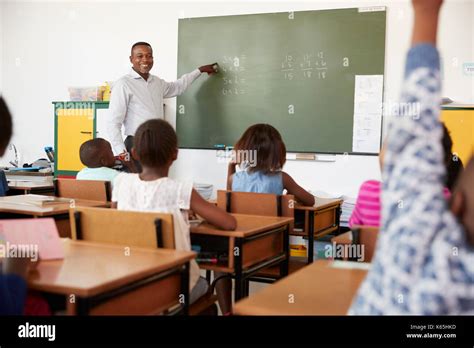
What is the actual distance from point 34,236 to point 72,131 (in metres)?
4.72

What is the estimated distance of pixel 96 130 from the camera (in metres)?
6.12

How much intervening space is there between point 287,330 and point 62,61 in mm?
6279

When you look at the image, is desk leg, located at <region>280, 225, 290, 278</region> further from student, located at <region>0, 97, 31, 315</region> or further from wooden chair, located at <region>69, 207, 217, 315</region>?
student, located at <region>0, 97, 31, 315</region>

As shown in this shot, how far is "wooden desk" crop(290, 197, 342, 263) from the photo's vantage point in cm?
351

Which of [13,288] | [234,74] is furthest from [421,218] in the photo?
[234,74]

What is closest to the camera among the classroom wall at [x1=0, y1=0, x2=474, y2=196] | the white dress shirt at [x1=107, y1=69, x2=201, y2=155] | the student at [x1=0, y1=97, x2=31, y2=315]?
the student at [x1=0, y1=97, x2=31, y2=315]

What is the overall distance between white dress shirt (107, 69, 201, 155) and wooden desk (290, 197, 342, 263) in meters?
2.19

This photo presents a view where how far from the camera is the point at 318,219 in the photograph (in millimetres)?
3674

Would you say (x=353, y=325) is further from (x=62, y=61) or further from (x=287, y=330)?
(x=62, y=61)

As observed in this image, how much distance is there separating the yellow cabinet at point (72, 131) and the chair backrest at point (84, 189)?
2311mm

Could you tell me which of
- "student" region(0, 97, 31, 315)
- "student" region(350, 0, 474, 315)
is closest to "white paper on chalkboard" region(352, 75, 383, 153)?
"student" region(0, 97, 31, 315)

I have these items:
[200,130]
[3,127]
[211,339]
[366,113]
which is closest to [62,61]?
[200,130]

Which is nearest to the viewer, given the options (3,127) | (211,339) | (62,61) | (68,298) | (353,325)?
(353,325)

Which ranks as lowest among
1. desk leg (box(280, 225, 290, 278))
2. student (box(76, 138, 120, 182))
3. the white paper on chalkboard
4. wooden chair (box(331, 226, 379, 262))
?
desk leg (box(280, 225, 290, 278))
